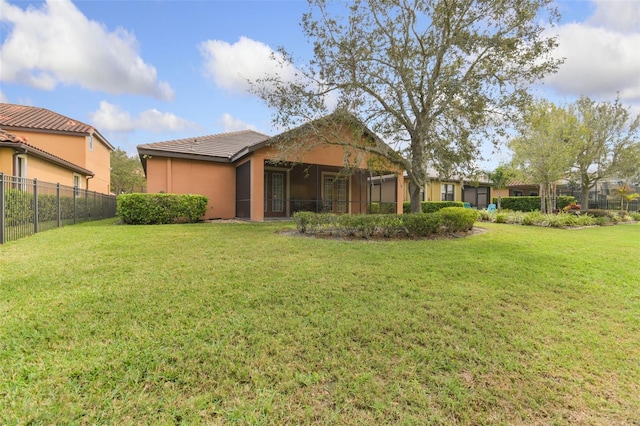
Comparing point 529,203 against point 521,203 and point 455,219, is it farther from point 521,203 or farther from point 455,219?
point 455,219

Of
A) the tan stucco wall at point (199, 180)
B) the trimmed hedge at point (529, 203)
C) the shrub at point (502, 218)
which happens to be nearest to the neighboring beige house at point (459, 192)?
the trimmed hedge at point (529, 203)

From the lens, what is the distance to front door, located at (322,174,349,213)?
56.3ft

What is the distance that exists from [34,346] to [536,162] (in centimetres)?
2075

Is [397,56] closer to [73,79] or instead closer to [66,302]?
[66,302]

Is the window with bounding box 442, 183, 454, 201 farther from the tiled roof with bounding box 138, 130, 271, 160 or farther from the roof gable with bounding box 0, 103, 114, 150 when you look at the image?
the roof gable with bounding box 0, 103, 114, 150

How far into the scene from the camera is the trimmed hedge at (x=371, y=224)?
28.3 ft

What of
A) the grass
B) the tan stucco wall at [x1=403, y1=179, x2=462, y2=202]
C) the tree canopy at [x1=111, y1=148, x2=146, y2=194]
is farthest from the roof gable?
the tan stucco wall at [x1=403, y1=179, x2=462, y2=202]

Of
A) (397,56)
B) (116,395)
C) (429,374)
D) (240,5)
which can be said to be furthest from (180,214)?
(429,374)

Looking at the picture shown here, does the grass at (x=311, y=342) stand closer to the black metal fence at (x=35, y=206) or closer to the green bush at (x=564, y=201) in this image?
the black metal fence at (x=35, y=206)

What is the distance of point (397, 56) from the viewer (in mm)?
9703

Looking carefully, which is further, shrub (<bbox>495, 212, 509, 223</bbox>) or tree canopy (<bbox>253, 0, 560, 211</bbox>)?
shrub (<bbox>495, 212, 509, 223</bbox>)

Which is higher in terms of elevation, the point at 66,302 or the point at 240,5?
the point at 240,5

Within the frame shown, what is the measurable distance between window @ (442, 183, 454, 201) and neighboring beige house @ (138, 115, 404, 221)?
12.9 metres

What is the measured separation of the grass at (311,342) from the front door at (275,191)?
1047cm
